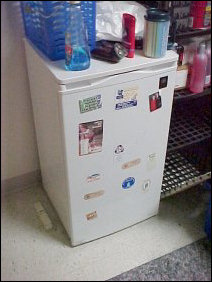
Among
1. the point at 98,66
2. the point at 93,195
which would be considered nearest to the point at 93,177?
the point at 93,195

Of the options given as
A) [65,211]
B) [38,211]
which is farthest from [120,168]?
[38,211]

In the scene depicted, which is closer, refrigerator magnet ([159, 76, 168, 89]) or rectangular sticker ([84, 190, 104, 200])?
refrigerator magnet ([159, 76, 168, 89])

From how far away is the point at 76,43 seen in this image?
956 mm

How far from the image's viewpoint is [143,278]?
51.5 inches

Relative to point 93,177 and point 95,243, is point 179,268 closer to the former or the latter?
point 95,243

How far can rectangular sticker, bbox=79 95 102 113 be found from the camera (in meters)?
1.02

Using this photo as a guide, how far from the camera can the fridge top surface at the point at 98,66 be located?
98cm

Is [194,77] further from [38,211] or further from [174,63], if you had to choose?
[38,211]

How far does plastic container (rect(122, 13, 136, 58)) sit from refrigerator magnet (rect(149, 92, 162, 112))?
0.17 m

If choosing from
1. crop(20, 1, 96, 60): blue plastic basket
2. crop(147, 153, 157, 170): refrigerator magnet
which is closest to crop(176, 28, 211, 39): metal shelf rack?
crop(20, 1, 96, 60): blue plastic basket

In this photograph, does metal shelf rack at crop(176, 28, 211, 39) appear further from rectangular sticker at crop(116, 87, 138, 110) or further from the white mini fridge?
rectangular sticker at crop(116, 87, 138, 110)

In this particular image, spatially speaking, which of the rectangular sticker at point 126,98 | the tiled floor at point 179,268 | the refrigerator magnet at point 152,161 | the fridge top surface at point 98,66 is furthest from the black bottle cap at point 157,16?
the tiled floor at point 179,268

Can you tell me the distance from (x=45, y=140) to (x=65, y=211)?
33 centimetres

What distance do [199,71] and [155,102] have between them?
361mm
